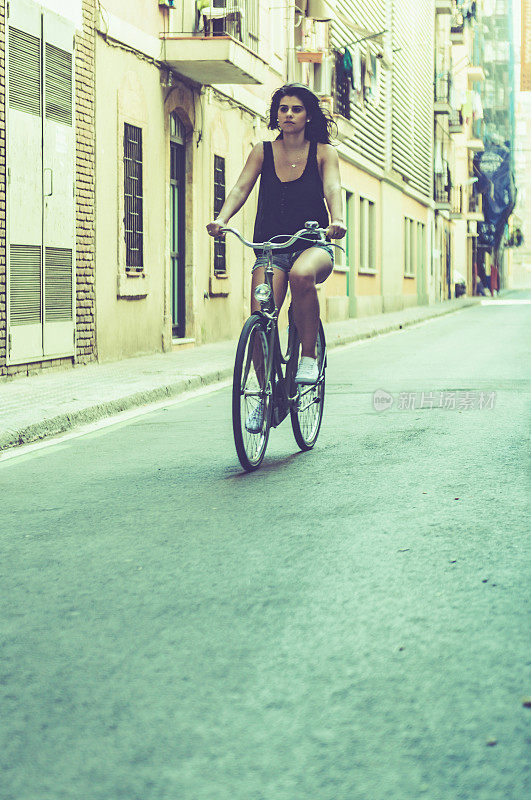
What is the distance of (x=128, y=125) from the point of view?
15.3 metres

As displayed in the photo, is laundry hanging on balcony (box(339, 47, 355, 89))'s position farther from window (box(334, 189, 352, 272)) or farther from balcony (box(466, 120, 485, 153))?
balcony (box(466, 120, 485, 153))

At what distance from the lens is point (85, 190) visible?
13.9 m

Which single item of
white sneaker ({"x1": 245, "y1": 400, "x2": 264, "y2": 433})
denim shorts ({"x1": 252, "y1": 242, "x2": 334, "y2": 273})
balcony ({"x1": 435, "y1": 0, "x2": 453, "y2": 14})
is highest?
balcony ({"x1": 435, "y1": 0, "x2": 453, "y2": 14})

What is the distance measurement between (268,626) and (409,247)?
123 feet

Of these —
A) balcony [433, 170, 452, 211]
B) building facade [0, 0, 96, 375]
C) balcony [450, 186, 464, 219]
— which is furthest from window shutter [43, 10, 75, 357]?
balcony [450, 186, 464, 219]

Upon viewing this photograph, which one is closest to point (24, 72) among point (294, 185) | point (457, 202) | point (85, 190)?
point (85, 190)

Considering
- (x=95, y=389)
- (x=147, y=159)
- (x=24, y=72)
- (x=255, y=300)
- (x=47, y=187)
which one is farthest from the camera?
(x=147, y=159)

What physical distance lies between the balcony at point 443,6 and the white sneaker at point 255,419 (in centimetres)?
4310

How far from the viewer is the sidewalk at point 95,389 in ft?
28.9

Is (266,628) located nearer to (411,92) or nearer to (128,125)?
(128,125)

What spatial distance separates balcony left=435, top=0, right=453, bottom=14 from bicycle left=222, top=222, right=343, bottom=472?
42500mm

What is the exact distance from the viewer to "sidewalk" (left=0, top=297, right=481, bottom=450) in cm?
881

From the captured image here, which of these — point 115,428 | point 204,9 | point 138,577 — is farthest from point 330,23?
point 138,577

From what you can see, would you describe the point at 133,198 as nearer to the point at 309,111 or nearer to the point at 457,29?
the point at 309,111
